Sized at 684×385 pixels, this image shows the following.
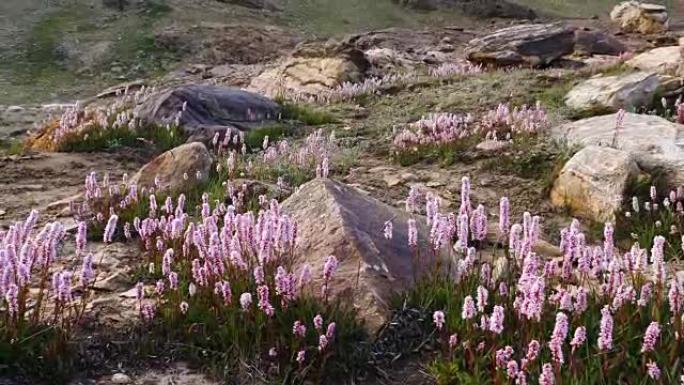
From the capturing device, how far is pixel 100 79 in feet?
88.1

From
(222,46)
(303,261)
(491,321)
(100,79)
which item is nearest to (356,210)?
(303,261)

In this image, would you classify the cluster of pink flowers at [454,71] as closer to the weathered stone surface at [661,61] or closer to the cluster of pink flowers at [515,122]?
the weathered stone surface at [661,61]

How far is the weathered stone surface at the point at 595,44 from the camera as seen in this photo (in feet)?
87.3

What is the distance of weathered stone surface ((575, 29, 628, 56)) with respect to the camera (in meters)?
26.6

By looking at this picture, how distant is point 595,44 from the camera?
89.7 ft

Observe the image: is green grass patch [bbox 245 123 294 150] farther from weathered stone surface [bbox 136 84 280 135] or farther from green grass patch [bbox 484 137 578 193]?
green grass patch [bbox 484 137 578 193]

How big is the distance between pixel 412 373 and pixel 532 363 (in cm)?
92

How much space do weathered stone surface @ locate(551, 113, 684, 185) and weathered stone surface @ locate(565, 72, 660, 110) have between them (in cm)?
216

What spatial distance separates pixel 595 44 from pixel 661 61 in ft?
36.5

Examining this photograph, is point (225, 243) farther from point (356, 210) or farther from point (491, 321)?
point (491, 321)

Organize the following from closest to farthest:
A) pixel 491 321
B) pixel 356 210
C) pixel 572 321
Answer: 1. pixel 491 321
2. pixel 572 321
3. pixel 356 210

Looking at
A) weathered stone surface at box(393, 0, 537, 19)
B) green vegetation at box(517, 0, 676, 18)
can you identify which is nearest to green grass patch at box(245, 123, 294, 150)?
weathered stone surface at box(393, 0, 537, 19)

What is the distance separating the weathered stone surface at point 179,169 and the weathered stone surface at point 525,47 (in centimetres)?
1678

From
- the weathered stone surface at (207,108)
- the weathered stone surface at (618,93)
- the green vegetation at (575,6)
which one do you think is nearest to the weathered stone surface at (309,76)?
the weathered stone surface at (207,108)
